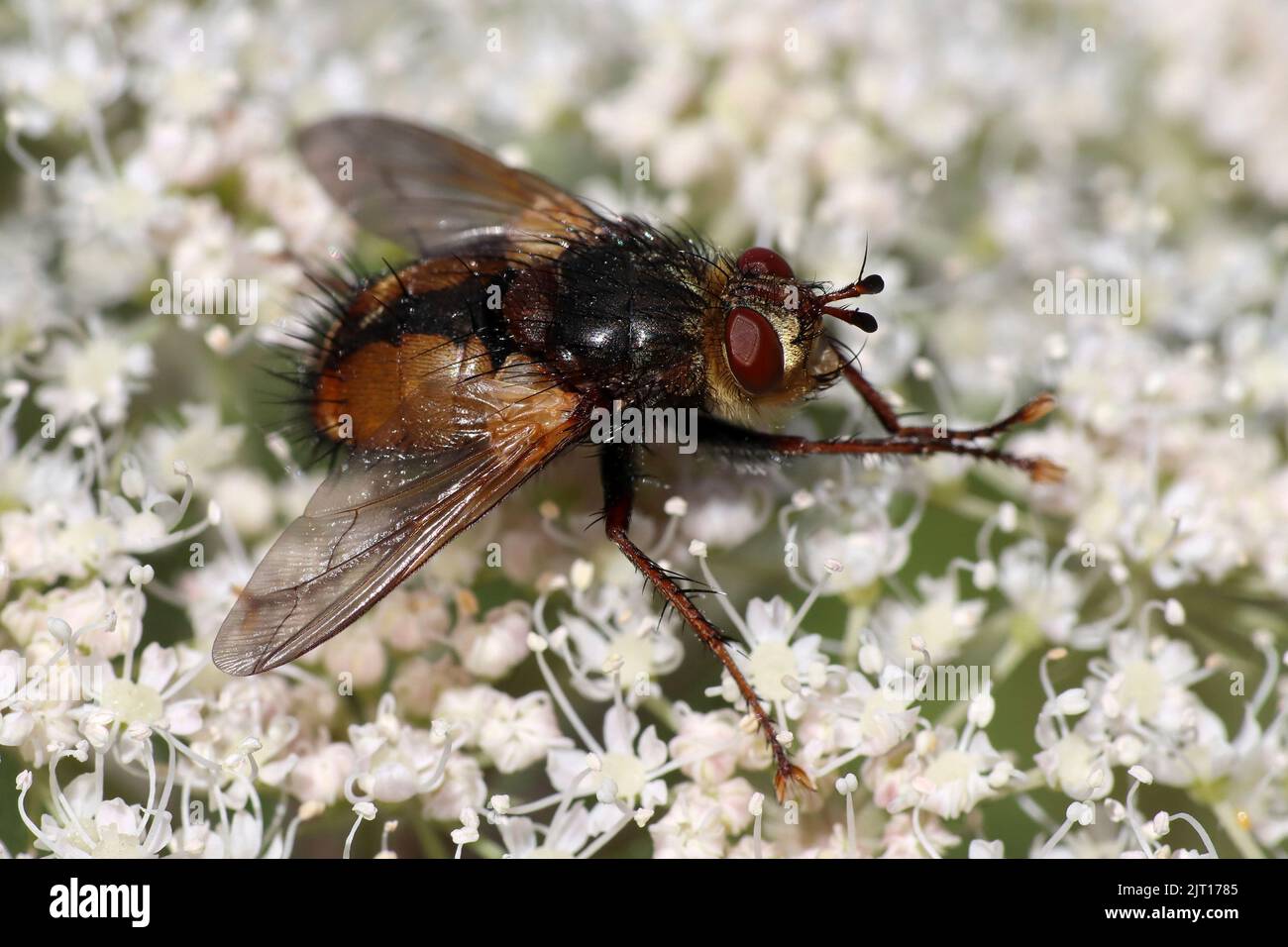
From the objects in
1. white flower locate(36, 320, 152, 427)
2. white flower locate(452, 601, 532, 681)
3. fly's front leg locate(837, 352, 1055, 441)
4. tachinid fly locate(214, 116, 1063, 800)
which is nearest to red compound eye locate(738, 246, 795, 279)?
tachinid fly locate(214, 116, 1063, 800)

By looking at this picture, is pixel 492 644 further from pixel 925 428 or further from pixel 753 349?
pixel 925 428

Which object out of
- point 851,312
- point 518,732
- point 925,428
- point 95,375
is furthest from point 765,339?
point 95,375

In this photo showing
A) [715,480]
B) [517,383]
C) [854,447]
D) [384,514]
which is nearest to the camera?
[384,514]

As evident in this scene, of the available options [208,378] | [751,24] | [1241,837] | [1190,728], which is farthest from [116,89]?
[1241,837]

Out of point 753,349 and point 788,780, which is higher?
point 753,349

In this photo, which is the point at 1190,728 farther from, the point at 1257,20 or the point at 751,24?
the point at 1257,20

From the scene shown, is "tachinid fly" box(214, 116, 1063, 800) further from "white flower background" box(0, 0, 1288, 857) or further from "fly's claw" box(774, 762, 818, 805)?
"white flower background" box(0, 0, 1288, 857)
